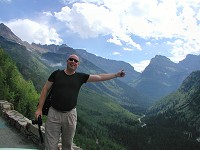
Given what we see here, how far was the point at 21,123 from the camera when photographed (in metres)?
18.0

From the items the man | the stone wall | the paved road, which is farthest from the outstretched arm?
the paved road

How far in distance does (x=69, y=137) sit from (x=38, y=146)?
5018 millimetres

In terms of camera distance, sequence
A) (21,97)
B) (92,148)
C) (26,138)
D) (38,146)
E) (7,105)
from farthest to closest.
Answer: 1. (92,148)
2. (21,97)
3. (7,105)
4. (26,138)
5. (38,146)

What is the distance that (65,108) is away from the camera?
10562 millimetres

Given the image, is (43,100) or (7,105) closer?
(43,100)

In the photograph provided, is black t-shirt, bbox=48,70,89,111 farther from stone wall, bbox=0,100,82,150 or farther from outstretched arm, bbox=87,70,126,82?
stone wall, bbox=0,100,82,150

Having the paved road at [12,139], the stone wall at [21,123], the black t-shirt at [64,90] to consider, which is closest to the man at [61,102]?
the black t-shirt at [64,90]

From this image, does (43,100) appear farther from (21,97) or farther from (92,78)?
(21,97)

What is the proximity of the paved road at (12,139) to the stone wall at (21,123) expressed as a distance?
0.74ft

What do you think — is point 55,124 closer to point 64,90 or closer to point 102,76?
point 64,90

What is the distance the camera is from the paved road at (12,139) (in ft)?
51.1

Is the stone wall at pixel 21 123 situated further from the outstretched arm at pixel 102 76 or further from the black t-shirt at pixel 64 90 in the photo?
the outstretched arm at pixel 102 76

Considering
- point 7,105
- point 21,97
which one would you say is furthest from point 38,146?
point 21,97

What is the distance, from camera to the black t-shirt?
→ 1051cm
